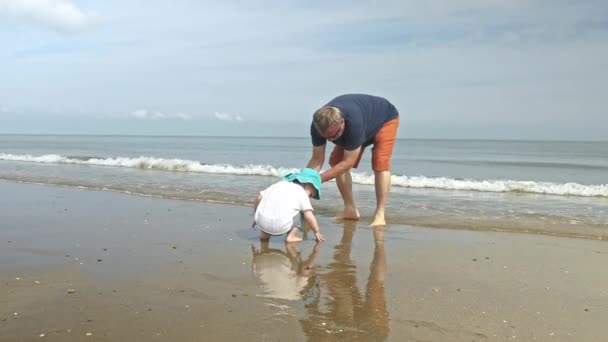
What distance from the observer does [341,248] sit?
14.5ft

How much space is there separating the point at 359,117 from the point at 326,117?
0.46 metres

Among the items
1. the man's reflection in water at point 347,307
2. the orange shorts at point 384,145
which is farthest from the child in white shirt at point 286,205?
the orange shorts at point 384,145

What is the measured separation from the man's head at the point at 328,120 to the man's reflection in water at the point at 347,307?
1137 mm

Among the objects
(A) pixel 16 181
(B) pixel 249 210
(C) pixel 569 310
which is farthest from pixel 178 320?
(A) pixel 16 181

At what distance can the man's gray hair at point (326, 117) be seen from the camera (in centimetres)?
432

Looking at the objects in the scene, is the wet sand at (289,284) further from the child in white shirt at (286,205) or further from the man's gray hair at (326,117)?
the man's gray hair at (326,117)

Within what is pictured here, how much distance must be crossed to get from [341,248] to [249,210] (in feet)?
7.80

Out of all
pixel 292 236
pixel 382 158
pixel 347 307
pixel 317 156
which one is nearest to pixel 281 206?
pixel 292 236

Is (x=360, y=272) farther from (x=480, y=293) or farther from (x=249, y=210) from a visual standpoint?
(x=249, y=210)

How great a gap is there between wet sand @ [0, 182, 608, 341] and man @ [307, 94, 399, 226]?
0.54m

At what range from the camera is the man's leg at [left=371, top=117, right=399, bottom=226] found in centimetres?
537

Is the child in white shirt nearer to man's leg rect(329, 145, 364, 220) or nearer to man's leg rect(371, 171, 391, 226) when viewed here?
man's leg rect(329, 145, 364, 220)

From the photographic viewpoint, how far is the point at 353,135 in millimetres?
4641

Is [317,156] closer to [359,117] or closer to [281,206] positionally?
[359,117]
